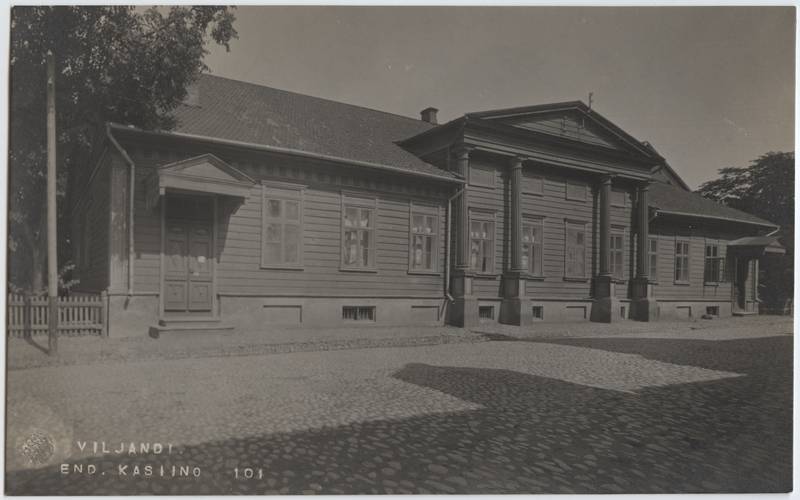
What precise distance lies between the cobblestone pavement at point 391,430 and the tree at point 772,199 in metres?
0.76

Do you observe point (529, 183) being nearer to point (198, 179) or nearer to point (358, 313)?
point (358, 313)

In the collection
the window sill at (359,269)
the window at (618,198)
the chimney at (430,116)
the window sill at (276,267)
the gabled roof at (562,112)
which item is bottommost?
the window sill at (359,269)

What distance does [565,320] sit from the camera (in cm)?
1438

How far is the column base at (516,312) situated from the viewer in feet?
44.8

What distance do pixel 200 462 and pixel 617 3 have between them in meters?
6.58

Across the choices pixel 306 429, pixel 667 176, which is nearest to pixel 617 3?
pixel 306 429

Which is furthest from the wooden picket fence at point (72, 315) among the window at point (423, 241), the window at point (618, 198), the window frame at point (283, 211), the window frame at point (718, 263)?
the window frame at point (718, 263)

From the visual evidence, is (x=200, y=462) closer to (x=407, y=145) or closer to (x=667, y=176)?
(x=407, y=145)

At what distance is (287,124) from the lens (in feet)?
39.8

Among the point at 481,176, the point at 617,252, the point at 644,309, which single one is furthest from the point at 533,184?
the point at 644,309

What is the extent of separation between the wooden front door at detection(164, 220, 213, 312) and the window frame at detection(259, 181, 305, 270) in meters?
1.14

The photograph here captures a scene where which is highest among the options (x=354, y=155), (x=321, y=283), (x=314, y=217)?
(x=354, y=155)

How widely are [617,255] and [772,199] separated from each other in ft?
31.0

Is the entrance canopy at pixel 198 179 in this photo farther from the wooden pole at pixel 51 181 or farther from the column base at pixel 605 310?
the column base at pixel 605 310
